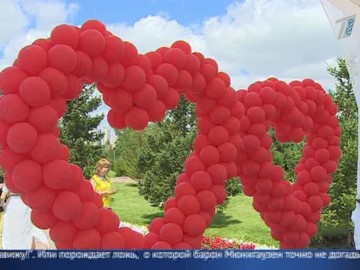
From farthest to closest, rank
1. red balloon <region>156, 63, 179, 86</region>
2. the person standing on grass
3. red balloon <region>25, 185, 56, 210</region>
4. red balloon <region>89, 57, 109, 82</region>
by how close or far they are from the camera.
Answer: the person standing on grass, red balloon <region>156, 63, 179, 86</region>, red balloon <region>89, 57, 109, 82</region>, red balloon <region>25, 185, 56, 210</region>

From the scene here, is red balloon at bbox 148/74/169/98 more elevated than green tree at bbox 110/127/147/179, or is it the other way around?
green tree at bbox 110/127/147/179

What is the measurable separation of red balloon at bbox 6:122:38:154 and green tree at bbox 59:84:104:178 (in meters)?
9.52

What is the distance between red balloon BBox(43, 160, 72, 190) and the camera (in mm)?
2719

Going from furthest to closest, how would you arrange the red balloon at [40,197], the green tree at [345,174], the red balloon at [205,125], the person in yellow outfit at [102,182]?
1. the green tree at [345,174]
2. the person in yellow outfit at [102,182]
3. the red balloon at [205,125]
4. the red balloon at [40,197]

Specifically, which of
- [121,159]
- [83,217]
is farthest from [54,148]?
[121,159]

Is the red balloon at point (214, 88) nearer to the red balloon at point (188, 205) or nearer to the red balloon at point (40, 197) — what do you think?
the red balloon at point (188, 205)

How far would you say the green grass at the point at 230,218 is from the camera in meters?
12.2

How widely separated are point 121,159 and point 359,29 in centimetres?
1807

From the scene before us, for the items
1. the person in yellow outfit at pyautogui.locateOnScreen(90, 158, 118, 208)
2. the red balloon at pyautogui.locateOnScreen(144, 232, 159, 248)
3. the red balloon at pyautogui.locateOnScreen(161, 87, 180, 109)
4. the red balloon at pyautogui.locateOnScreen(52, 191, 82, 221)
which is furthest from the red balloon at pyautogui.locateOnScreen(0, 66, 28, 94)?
the person in yellow outfit at pyautogui.locateOnScreen(90, 158, 118, 208)

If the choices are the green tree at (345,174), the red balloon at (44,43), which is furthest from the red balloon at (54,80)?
the green tree at (345,174)

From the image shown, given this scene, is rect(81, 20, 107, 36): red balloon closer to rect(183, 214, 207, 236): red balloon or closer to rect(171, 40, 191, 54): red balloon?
rect(171, 40, 191, 54): red balloon

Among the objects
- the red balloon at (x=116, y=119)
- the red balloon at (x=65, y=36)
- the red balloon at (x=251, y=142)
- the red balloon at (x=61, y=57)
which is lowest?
the red balloon at (x=251, y=142)

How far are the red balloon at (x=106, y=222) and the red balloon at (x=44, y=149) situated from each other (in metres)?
0.47

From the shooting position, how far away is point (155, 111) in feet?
10.7
